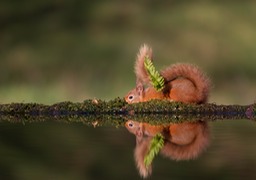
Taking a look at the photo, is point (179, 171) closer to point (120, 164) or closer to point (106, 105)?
point (120, 164)

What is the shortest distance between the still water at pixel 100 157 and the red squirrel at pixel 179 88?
558 centimetres

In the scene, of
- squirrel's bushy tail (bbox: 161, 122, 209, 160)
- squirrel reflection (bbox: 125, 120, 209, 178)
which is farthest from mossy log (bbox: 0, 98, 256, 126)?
squirrel's bushy tail (bbox: 161, 122, 209, 160)

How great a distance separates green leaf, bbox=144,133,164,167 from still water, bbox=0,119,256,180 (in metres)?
0.08

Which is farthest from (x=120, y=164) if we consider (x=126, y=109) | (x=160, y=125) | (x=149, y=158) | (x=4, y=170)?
(x=126, y=109)

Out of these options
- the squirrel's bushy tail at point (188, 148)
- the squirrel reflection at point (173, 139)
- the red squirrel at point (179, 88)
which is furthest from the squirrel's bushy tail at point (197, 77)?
the squirrel's bushy tail at point (188, 148)

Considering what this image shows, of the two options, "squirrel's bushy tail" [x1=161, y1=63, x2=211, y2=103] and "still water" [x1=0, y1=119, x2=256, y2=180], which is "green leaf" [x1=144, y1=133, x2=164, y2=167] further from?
"squirrel's bushy tail" [x1=161, y1=63, x2=211, y2=103]

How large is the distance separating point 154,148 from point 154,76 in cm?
876

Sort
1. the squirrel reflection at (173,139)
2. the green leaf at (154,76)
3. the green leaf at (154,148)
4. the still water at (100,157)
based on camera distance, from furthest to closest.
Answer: the green leaf at (154,76), the squirrel reflection at (173,139), the green leaf at (154,148), the still water at (100,157)

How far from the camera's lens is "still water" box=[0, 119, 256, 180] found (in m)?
6.01

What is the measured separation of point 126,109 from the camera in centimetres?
1636

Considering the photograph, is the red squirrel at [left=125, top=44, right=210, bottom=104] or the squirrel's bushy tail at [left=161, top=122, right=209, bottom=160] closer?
the squirrel's bushy tail at [left=161, top=122, right=209, bottom=160]

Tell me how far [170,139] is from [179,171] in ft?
10.4

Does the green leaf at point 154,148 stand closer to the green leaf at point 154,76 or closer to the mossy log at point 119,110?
the mossy log at point 119,110

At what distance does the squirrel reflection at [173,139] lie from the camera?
755cm
